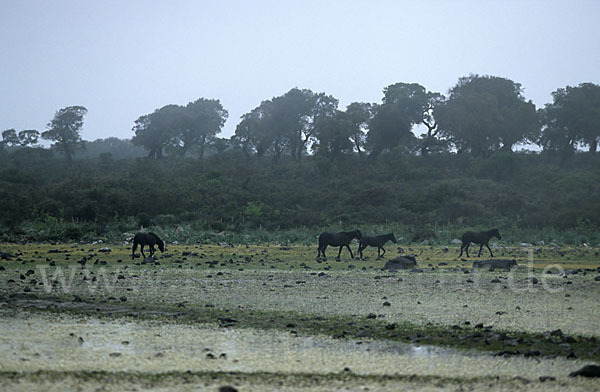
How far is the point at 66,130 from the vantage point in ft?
308

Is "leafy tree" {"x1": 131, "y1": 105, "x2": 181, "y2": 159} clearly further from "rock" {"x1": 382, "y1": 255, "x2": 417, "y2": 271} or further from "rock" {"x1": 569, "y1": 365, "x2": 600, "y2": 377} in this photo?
"rock" {"x1": 569, "y1": 365, "x2": 600, "y2": 377}

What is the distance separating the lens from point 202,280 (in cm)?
1961

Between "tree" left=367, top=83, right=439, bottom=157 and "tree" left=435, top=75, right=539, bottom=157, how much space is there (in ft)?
8.41

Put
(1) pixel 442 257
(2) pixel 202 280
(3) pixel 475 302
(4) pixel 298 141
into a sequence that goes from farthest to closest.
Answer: (4) pixel 298 141 < (1) pixel 442 257 < (2) pixel 202 280 < (3) pixel 475 302

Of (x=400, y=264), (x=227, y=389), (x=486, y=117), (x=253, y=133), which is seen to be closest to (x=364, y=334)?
(x=227, y=389)

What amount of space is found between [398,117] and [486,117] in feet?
42.7

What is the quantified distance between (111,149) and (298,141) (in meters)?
62.6

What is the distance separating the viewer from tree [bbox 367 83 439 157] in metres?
91.4

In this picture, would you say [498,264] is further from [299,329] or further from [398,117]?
[398,117]

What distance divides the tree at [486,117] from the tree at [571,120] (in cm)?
268

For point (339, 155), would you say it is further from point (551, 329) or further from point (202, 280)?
point (551, 329)

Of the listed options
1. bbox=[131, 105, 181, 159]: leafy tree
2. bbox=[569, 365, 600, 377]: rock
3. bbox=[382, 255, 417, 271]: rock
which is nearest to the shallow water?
bbox=[569, 365, 600, 377]: rock

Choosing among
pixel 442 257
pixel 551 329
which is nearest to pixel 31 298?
pixel 551 329

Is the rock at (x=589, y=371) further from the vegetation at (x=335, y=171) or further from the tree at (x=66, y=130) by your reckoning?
the tree at (x=66, y=130)
